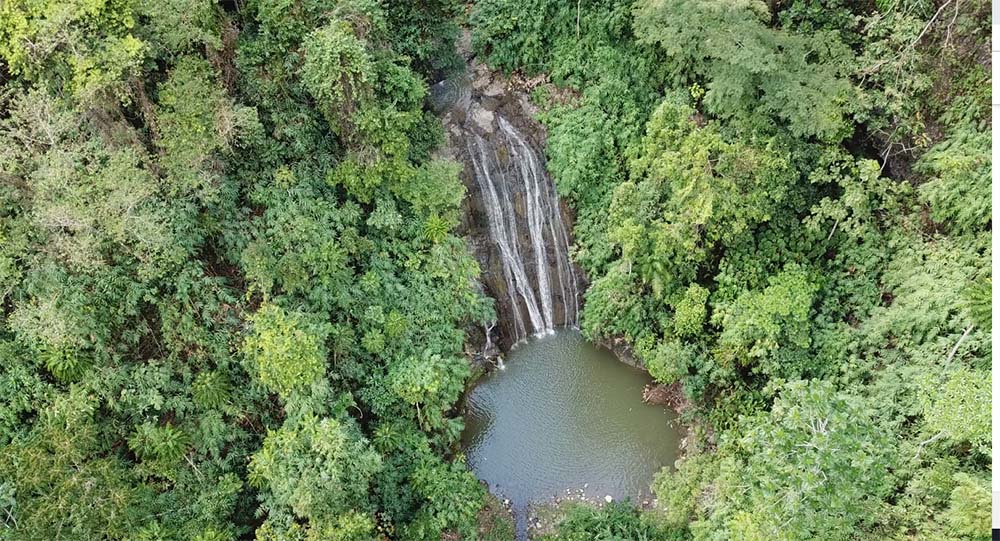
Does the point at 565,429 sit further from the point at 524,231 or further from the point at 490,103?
the point at 490,103

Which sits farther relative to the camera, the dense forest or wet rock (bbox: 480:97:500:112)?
wet rock (bbox: 480:97:500:112)

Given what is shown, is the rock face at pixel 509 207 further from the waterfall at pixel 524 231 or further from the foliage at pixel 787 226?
the foliage at pixel 787 226

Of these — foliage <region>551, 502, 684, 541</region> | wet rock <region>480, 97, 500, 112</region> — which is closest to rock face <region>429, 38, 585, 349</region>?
wet rock <region>480, 97, 500, 112</region>

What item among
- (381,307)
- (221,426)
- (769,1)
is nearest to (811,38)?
(769,1)

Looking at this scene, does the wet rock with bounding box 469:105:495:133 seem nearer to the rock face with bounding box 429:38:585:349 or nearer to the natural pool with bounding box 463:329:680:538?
the rock face with bounding box 429:38:585:349

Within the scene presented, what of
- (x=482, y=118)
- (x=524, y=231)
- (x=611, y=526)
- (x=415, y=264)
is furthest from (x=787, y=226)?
(x=415, y=264)

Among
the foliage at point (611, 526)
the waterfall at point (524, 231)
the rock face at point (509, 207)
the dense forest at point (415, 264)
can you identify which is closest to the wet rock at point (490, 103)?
the rock face at point (509, 207)
